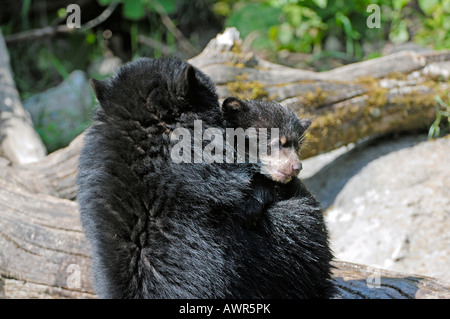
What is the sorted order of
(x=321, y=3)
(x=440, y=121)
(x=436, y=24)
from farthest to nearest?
(x=436, y=24) → (x=321, y=3) → (x=440, y=121)

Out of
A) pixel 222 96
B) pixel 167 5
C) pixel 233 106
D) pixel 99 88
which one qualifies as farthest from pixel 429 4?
pixel 99 88

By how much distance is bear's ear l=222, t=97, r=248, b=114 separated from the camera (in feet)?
10.8

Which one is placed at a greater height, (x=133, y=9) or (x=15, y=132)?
(x=133, y=9)

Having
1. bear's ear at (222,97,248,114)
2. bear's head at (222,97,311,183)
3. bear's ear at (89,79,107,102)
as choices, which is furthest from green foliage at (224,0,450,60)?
bear's ear at (89,79,107,102)

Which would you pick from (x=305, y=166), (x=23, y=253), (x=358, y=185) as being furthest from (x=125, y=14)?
(x=23, y=253)

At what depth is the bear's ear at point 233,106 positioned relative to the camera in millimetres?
3301

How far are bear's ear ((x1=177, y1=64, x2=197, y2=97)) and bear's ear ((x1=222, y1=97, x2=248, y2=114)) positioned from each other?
465mm

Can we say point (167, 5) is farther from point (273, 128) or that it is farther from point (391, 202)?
point (273, 128)

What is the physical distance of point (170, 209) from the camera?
264cm

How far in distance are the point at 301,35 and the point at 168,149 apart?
19.3 ft

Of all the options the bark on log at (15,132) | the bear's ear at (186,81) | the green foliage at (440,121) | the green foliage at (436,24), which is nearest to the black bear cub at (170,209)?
the bear's ear at (186,81)

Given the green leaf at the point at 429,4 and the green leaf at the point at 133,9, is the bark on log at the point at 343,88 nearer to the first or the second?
the green leaf at the point at 429,4

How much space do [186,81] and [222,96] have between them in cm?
189
